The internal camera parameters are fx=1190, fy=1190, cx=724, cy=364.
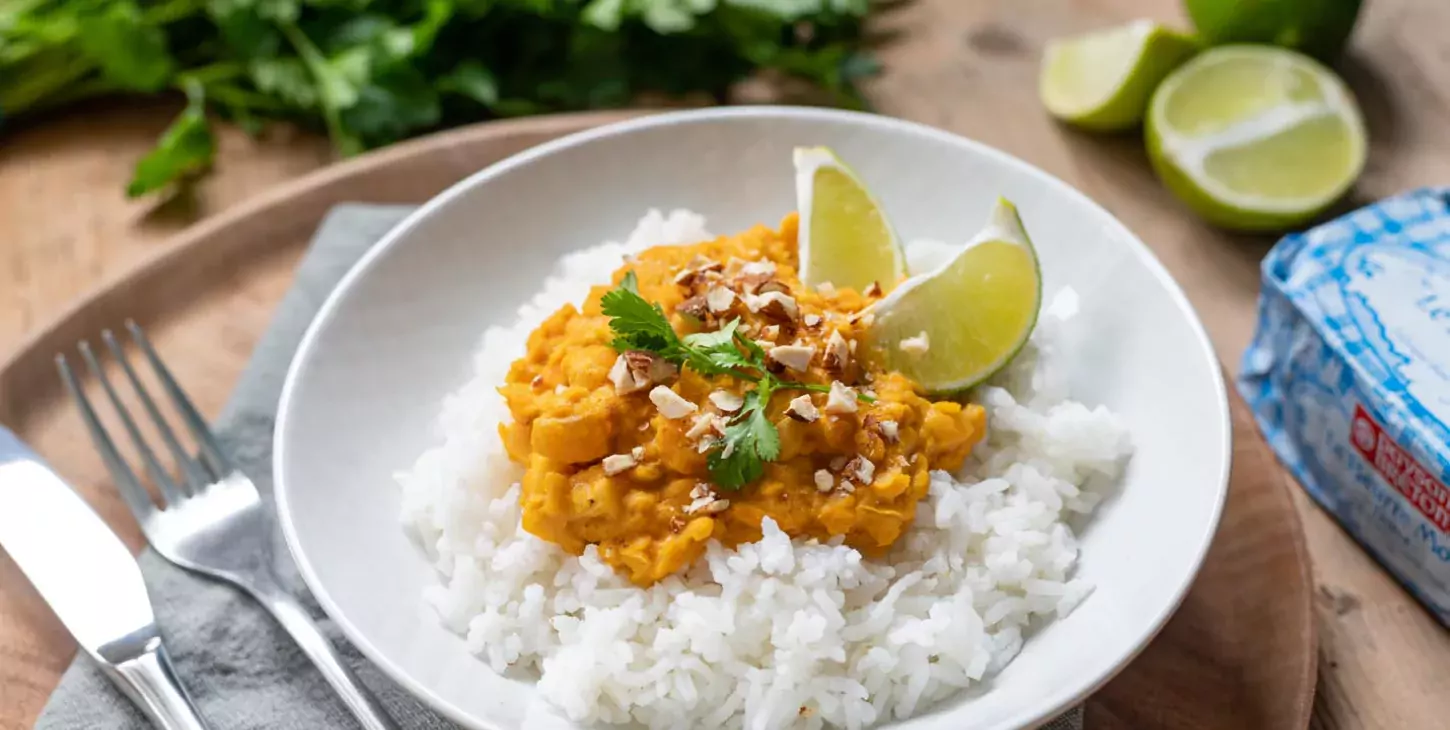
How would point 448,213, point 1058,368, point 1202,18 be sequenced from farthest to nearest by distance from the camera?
point 1202,18
point 448,213
point 1058,368

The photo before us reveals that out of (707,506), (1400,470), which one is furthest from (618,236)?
(1400,470)

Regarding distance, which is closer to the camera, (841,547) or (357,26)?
(841,547)

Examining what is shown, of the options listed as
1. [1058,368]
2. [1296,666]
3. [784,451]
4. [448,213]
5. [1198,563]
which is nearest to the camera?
[1198,563]

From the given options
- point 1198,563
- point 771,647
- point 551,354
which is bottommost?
point 771,647

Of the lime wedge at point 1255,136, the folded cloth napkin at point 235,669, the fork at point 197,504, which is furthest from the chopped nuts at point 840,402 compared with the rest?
the lime wedge at point 1255,136

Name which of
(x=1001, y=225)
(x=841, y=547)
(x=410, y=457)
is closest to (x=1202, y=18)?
(x=1001, y=225)

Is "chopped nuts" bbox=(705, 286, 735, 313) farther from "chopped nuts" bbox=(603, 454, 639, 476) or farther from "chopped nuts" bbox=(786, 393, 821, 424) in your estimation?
"chopped nuts" bbox=(603, 454, 639, 476)

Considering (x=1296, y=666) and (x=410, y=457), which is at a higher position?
(x=410, y=457)

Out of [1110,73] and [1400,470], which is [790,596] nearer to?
[1400,470]

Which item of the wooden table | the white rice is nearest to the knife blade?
the white rice

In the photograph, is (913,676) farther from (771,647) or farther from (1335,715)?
(1335,715)
